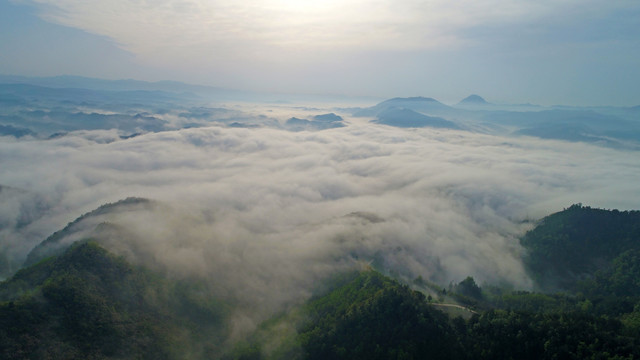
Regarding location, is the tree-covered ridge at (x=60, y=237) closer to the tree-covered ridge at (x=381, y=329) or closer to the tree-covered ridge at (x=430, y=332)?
the tree-covered ridge at (x=430, y=332)

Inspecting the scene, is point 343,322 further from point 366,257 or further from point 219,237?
point 219,237

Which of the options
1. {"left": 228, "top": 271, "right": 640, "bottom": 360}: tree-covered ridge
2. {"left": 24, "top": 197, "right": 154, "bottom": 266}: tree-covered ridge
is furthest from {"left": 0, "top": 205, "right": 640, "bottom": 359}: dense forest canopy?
{"left": 24, "top": 197, "right": 154, "bottom": 266}: tree-covered ridge

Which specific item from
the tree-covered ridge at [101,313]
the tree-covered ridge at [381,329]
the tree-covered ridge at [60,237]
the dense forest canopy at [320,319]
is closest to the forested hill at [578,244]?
the dense forest canopy at [320,319]

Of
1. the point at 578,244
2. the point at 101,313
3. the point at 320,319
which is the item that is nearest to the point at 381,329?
the point at 320,319

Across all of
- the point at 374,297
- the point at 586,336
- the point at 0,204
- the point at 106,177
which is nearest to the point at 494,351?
the point at 586,336

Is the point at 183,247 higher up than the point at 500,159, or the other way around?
the point at 500,159

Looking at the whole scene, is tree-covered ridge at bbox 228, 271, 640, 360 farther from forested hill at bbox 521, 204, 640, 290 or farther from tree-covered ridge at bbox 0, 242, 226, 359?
forested hill at bbox 521, 204, 640, 290
